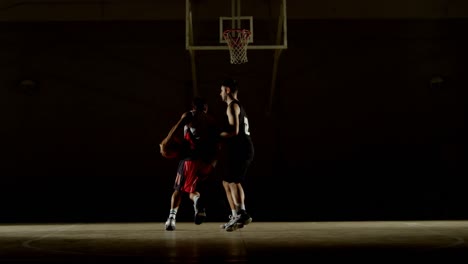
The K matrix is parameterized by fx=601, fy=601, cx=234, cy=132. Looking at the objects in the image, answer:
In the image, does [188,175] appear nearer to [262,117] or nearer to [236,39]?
[236,39]

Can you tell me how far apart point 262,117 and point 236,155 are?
149 inches

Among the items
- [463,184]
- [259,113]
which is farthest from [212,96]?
[463,184]

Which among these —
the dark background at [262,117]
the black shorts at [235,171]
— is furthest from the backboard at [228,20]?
the black shorts at [235,171]

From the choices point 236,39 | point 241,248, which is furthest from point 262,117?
point 241,248

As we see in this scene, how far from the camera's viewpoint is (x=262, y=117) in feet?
35.6

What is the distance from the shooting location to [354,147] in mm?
10805

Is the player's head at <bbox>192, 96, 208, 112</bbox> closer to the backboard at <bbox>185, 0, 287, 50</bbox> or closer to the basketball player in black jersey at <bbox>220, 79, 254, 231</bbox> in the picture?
the basketball player in black jersey at <bbox>220, 79, 254, 231</bbox>

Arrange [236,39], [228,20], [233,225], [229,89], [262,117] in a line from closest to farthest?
[233,225] → [229,89] → [236,39] → [228,20] → [262,117]

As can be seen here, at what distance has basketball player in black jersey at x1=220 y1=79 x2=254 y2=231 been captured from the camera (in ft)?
23.0

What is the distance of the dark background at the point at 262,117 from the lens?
10773 mm

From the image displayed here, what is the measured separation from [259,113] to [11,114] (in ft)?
14.7

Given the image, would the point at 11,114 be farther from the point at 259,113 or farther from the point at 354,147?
the point at 354,147

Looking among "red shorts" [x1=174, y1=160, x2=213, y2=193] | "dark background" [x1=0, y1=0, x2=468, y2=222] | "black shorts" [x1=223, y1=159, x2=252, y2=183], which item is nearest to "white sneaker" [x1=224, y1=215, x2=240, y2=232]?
"black shorts" [x1=223, y1=159, x2=252, y2=183]

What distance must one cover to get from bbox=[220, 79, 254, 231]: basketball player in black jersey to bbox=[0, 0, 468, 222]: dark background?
3.50m
